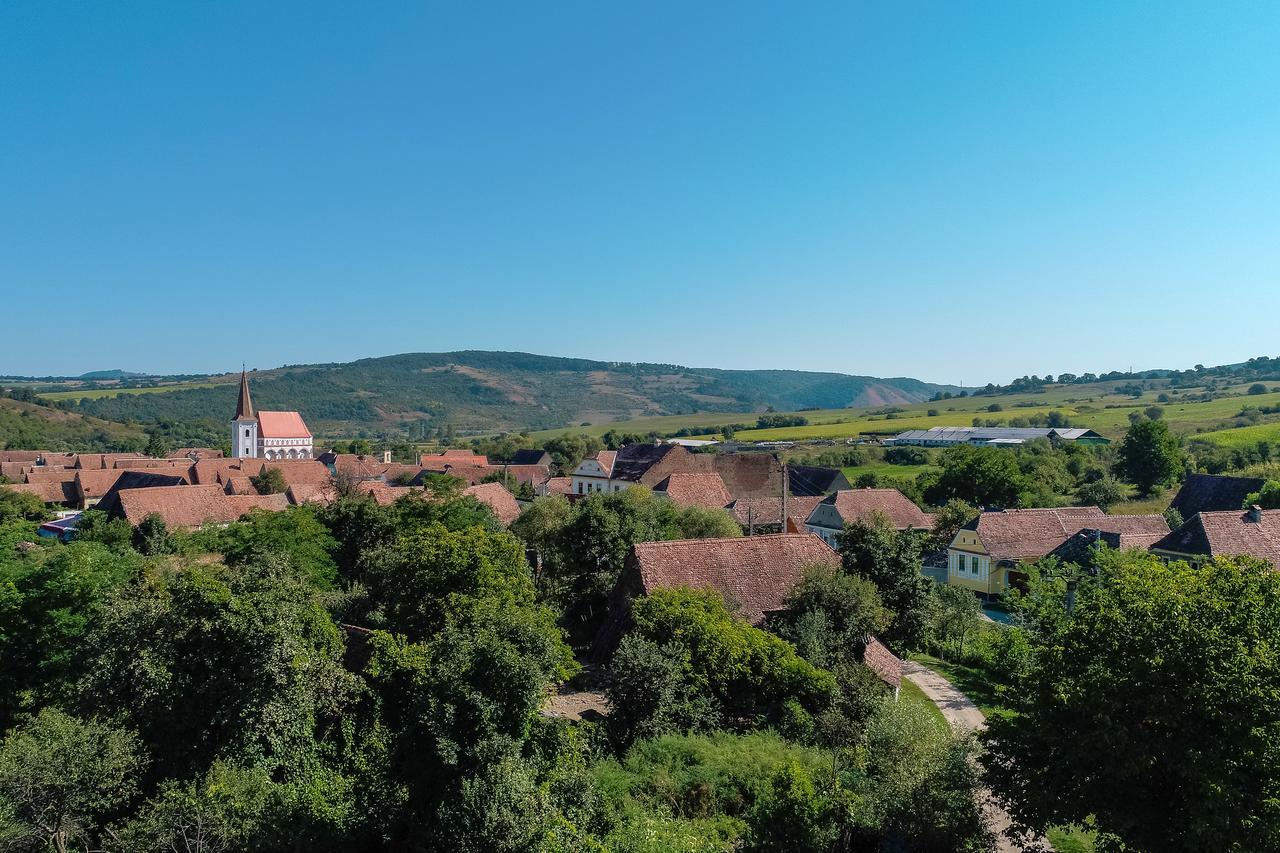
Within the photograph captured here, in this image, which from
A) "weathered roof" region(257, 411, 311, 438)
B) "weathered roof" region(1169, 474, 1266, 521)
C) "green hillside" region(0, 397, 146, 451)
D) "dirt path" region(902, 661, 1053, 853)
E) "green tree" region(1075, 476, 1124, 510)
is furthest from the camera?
"green hillside" region(0, 397, 146, 451)

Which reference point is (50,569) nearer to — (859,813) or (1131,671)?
(859,813)

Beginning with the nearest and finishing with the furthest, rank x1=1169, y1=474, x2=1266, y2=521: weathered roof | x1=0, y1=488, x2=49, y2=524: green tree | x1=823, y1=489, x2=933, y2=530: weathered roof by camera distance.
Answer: x1=1169, y1=474, x2=1266, y2=521: weathered roof
x1=823, y1=489, x2=933, y2=530: weathered roof
x1=0, y1=488, x2=49, y2=524: green tree

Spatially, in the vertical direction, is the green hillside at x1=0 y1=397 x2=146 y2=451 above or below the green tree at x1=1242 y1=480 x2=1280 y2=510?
above

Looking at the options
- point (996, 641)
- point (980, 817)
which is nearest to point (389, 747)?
point (980, 817)

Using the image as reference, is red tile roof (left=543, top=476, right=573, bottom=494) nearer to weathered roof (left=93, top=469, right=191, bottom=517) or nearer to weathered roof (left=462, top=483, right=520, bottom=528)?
weathered roof (left=462, top=483, right=520, bottom=528)

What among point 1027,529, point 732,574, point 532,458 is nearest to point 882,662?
point 732,574

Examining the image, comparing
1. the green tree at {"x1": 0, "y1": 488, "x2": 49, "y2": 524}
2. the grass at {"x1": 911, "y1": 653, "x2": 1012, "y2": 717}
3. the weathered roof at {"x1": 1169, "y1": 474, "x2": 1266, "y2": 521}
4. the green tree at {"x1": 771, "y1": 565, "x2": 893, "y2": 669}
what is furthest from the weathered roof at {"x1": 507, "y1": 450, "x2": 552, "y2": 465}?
the green tree at {"x1": 771, "y1": 565, "x2": 893, "y2": 669}

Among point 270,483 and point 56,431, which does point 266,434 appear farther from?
point 56,431
